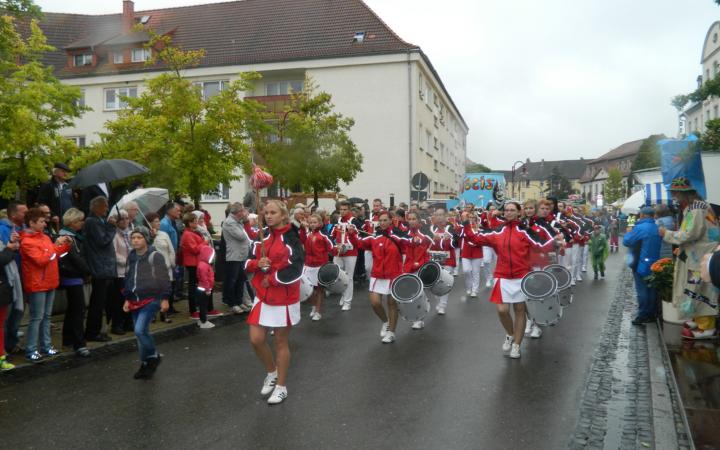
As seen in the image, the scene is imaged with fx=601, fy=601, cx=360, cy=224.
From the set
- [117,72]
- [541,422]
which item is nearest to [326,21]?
[117,72]

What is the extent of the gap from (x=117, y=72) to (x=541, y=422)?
124ft

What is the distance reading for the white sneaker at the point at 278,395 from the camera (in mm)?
5691

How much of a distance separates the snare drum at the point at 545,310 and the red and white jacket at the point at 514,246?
0.74 m

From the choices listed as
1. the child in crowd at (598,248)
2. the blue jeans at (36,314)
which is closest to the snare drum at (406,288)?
the blue jeans at (36,314)

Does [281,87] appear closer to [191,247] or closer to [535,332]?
[191,247]

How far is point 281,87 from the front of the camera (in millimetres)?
36125

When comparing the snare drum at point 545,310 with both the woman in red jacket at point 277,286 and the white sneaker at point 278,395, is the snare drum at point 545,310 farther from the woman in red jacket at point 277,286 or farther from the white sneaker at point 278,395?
the white sneaker at point 278,395

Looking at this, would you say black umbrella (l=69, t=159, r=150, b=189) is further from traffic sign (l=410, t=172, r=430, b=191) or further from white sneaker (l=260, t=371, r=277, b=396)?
traffic sign (l=410, t=172, r=430, b=191)

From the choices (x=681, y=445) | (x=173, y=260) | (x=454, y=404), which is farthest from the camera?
(x=173, y=260)

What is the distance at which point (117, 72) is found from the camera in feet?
123

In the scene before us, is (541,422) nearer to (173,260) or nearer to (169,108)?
(173,260)

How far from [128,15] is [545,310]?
135 feet

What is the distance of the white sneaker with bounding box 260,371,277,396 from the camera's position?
19.6ft

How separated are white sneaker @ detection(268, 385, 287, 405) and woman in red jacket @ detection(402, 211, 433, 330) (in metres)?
3.53
